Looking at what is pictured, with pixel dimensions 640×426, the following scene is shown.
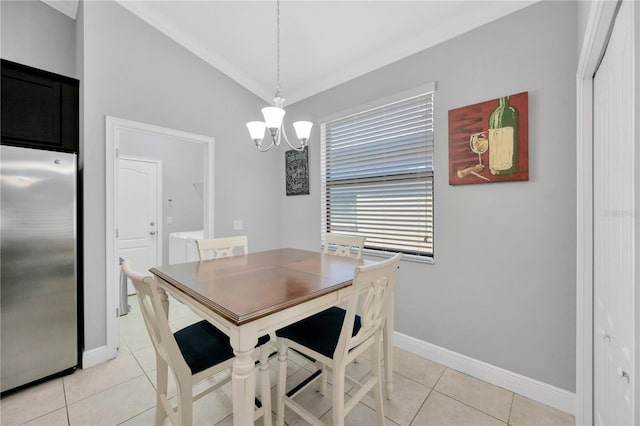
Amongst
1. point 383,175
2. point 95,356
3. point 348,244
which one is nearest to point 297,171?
point 383,175

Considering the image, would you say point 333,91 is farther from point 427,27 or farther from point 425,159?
point 425,159

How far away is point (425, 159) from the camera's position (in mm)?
2252

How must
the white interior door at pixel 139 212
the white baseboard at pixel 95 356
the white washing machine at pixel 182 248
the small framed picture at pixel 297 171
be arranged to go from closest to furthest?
the white baseboard at pixel 95 356 < the small framed picture at pixel 297 171 < the white washing machine at pixel 182 248 < the white interior door at pixel 139 212

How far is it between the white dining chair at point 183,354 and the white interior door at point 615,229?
1425 mm

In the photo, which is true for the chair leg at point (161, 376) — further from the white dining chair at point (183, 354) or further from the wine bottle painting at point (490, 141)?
the wine bottle painting at point (490, 141)

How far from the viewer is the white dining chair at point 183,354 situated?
1.12m

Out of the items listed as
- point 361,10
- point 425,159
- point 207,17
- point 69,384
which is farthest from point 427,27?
point 69,384

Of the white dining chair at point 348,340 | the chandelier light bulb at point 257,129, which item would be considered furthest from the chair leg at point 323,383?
the chandelier light bulb at point 257,129

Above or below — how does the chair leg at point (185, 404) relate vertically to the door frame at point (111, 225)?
below

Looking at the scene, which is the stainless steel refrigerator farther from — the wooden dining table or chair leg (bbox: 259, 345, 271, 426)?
chair leg (bbox: 259, 345, 271, 426)

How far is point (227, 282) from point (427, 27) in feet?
7.83

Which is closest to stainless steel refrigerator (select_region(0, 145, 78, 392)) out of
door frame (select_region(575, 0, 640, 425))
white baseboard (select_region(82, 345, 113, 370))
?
white baseboard (select_region(82, 345, 113, 370))

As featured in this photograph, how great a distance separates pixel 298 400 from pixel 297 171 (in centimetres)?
234

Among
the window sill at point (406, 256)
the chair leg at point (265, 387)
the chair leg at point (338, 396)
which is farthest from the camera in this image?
the window sill at point (406, 256)
